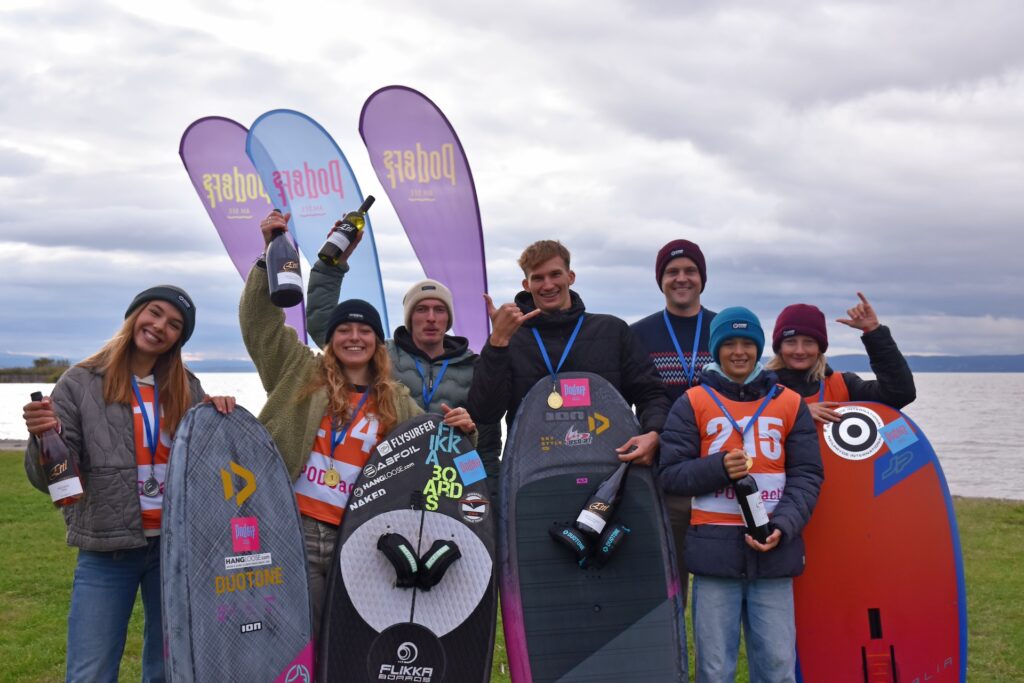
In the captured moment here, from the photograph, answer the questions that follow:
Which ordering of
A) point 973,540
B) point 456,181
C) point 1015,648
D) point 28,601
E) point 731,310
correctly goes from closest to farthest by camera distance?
point 731,310 < point 1015,648 < point 28,601 < point 973,540 < point 456,181

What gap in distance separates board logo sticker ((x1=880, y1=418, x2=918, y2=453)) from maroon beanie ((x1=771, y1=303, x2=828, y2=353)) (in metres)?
0.50

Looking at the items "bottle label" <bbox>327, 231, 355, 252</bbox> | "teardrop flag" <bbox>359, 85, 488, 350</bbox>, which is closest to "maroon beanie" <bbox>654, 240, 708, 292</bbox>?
"bottle label" <bbox>327, 231, 355, 252</bbox>

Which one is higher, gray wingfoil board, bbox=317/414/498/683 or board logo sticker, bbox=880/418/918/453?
board logo sticker, bbox=880/418/918/453

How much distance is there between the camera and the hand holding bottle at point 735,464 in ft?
9.30

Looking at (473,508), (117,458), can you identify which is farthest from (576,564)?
(117,458)

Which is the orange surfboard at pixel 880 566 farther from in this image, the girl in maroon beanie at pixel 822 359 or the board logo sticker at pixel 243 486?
the board logo sticker at pixel 243 486

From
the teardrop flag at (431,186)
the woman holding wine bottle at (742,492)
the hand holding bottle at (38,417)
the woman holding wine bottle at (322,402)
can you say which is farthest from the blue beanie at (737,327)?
the teardrop flag at (431,186)

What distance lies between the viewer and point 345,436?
10.2 feet

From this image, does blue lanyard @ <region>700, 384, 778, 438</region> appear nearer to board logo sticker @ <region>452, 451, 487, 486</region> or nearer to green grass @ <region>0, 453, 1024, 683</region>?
board logo sticker @ <region>452, 451, 487, 486</region>

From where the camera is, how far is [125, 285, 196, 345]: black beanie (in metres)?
2.84

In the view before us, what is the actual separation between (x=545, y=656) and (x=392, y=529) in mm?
765

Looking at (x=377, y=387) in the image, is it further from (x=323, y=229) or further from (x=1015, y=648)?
(x=323, y=229)

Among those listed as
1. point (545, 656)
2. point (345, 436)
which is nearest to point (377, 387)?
point (345, 436)

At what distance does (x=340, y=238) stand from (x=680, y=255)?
4.73ft
